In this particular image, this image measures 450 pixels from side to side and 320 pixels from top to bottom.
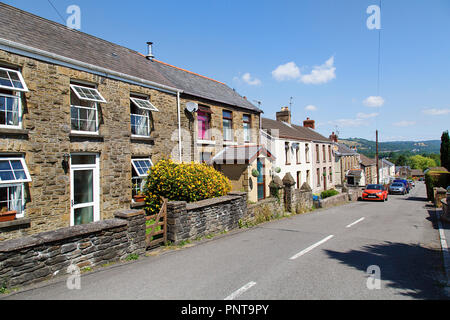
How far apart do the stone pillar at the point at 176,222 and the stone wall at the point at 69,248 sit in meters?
1.14

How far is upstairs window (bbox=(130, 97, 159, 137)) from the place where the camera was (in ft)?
39.1

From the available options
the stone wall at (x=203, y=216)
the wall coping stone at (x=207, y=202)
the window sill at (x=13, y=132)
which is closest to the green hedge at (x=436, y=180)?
the stone wall at (x=203, y=216)

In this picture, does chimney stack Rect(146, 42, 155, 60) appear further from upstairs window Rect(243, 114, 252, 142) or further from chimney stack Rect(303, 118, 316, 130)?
chimney stack Rect(303, 118, 316, 130)

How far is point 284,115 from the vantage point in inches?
1313

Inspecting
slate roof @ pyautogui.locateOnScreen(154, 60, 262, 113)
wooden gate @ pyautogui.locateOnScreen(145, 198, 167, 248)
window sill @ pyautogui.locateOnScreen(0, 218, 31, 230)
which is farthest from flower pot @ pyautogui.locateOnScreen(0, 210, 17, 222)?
slate roof @ pyautogui.locateOnScreen(154, 60, 262, 113)

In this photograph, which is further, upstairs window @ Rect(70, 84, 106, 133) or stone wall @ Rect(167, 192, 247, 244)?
upstairs window @ Rect(70, 84, 106, 133)

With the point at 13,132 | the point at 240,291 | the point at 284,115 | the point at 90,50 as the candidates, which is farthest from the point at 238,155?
the point at 284,115

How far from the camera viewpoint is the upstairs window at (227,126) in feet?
56.6

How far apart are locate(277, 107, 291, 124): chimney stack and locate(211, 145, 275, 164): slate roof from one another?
688 inches

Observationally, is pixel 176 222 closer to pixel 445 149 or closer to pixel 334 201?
pixel 334 201

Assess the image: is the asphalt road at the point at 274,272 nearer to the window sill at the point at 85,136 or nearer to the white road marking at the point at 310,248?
the white road marking at the point at 310,248

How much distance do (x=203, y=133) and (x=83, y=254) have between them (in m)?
10.3

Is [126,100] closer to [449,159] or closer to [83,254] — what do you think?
[83,254]

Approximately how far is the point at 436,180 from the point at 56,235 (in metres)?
32.5
